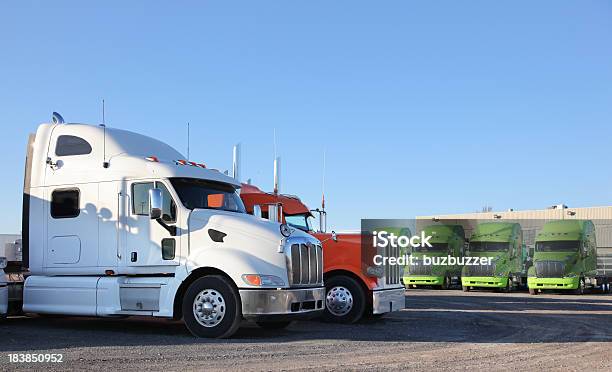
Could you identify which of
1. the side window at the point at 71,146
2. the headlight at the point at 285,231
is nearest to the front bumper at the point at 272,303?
the headlight at the point at 285,231

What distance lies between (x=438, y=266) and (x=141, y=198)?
22594mm

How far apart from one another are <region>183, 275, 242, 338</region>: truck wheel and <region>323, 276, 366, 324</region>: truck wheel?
10.3 ft

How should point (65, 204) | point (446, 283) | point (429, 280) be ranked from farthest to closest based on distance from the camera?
point (446, 283) → point (429, 280) → point (65, 204)

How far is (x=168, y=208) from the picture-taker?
11523 mm

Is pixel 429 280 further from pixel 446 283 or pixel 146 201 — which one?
pixel 146 201

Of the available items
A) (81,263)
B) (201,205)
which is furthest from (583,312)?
(81,263)

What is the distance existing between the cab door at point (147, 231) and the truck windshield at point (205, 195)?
209 millimetres

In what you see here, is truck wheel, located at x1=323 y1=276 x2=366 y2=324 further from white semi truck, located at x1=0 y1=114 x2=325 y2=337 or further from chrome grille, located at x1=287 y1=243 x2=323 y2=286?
chrome grille, located at x1=287 y1=243 x2=323 y2=286

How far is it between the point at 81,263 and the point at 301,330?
12.6ft

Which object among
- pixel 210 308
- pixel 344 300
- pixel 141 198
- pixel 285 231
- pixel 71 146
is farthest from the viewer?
pixel 344 300

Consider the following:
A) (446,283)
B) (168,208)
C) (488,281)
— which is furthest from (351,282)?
(446,283)

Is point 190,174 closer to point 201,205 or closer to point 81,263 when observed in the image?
point 201,205

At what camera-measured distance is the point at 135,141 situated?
1269 centimetres

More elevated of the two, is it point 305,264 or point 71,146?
point 71,146
